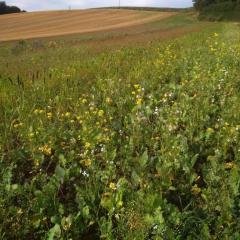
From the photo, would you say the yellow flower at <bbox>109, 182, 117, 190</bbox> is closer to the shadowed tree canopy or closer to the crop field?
the crop field

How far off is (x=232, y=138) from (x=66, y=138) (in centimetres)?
186

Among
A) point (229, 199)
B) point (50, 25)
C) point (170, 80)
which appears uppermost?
point (229, 199)

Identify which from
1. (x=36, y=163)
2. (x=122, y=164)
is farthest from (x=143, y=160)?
(x=36, y=163)

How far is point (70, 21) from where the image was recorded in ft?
200

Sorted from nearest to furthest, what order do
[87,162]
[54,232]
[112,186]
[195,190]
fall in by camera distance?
[54,232]
[112,186]
[195,190]
[87,162]

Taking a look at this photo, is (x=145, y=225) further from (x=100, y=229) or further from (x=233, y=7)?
(x=233, y=7)

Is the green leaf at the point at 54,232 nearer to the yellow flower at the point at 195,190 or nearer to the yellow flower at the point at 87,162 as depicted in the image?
the yellow flower at the point at 87,162

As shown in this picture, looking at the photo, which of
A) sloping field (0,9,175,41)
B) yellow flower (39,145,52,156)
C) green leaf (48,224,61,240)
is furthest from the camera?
sloping field (0,9,175,41)

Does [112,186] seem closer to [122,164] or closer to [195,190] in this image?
[122,164]

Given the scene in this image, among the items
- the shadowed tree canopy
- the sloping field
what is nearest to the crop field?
the sloping field

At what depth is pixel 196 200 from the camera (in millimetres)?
4191

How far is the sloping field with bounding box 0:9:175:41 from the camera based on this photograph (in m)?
52.6

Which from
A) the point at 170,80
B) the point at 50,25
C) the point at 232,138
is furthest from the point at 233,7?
the point at 232,138

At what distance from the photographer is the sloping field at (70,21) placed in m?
52.6
